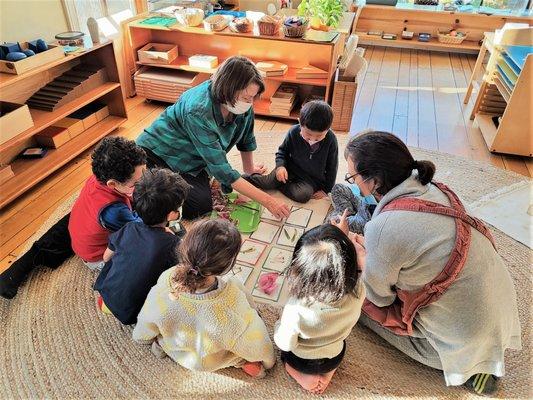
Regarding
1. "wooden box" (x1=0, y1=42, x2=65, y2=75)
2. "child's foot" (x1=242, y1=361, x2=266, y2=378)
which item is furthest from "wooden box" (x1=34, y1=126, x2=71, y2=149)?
"child's foot" (x1=242, y1=361, x2=266, y2=378)

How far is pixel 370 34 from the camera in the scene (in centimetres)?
488

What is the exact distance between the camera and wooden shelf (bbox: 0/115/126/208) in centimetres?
203

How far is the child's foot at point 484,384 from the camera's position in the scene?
4.04 ft

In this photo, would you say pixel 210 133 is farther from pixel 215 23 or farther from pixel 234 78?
pixel 215 23

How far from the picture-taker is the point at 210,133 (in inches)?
65.6

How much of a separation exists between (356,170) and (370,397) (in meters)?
0.74

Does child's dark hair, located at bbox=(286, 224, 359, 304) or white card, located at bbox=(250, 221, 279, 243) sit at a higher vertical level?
child's dark hair, located at bbox=(286, 224, 359, 304)

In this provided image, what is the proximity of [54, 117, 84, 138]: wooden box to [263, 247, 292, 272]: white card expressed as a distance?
163 centimetres

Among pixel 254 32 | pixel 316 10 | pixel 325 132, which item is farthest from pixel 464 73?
pixel 325 132

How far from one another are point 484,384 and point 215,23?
268cm

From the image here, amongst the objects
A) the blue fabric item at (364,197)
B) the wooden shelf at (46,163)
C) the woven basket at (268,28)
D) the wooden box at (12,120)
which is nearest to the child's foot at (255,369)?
the blue fabric item at (364,197)

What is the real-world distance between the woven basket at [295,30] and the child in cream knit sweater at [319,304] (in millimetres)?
2002

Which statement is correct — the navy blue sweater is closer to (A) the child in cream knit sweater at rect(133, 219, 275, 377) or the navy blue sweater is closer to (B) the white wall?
(A) the child in cream knit sweater at rect(133, 219, 275, 377)

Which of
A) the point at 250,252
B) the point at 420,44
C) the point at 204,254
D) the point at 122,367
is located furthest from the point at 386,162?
the point at 420,44
